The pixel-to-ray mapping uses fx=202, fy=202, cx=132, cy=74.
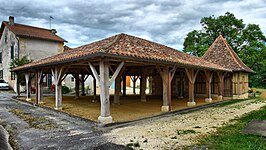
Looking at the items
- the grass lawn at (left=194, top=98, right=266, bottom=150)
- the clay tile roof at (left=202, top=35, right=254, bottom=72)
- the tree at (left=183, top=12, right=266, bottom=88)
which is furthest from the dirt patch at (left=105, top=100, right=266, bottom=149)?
the tree at (left=183, top=12, right=266, bottom=88)

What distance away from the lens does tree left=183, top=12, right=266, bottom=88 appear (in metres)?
23.8

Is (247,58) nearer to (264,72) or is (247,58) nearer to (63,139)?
(264,72)

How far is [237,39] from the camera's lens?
85.4 ft

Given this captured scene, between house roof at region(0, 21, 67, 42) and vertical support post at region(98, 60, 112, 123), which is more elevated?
house roof at region(0, 21, 67, 42)

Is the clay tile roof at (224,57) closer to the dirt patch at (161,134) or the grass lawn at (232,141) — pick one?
the dirt patch at (161,134)

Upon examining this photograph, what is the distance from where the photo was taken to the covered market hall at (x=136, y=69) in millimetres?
6570

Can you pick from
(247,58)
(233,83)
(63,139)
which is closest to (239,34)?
(247,58)

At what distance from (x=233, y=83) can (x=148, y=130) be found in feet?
41.8

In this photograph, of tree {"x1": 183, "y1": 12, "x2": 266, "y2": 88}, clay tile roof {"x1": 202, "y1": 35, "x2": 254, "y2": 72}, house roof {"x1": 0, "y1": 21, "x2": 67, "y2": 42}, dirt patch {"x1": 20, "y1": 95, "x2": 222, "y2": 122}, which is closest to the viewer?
dirt patch {"x1": 20, "y1": 95, "x2": 222, "y2": 122}

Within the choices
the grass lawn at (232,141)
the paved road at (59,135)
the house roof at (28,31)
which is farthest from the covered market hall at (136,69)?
the house roof at (28,31)

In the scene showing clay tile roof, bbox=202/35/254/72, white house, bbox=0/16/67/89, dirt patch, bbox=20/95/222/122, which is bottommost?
dirt patch, bbox=20/95/222/122

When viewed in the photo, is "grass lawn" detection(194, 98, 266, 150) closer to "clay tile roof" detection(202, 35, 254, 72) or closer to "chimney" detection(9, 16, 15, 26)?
"clay tile roof" detection(202, 35, 254, 72)

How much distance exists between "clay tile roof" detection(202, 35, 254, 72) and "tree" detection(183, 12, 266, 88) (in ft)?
19.5

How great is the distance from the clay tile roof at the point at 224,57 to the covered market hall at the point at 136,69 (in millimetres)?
90
